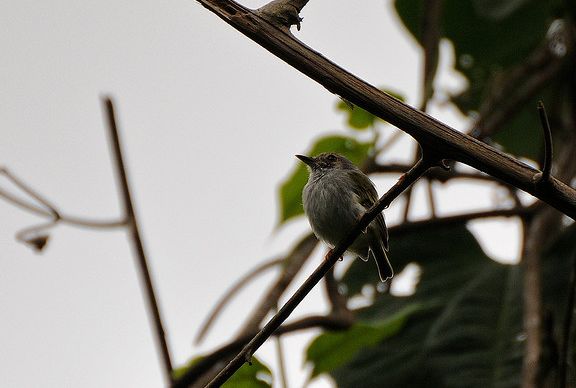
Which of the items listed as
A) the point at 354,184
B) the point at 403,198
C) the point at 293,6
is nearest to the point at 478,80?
the point at 403,198

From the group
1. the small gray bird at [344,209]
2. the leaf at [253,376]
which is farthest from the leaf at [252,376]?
the small gray bird at [344,209]

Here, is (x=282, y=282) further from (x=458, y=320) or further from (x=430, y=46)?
(x=430, y=46)

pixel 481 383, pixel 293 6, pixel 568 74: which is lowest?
pixel 481 383

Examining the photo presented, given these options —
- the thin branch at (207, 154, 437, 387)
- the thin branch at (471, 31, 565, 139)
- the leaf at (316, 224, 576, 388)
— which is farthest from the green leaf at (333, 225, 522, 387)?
the thin branch at (207, 154, 437, 387)

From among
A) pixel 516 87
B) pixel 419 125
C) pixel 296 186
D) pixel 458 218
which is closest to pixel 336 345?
pixel 296 186

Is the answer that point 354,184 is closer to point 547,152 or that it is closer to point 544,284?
point 544,284

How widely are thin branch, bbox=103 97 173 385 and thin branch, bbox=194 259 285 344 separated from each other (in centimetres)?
112

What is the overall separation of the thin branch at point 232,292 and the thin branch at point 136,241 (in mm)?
1117

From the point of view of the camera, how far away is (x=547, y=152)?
151 cm

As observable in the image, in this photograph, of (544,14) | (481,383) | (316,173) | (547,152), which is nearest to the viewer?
(547,152)

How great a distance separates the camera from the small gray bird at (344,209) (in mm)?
3512

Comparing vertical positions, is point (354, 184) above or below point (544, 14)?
below

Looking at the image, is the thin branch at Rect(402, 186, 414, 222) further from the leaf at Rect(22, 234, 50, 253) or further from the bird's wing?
the leaf at Rect(22, 234, 50, 253)

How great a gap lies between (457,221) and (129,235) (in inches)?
78.7
